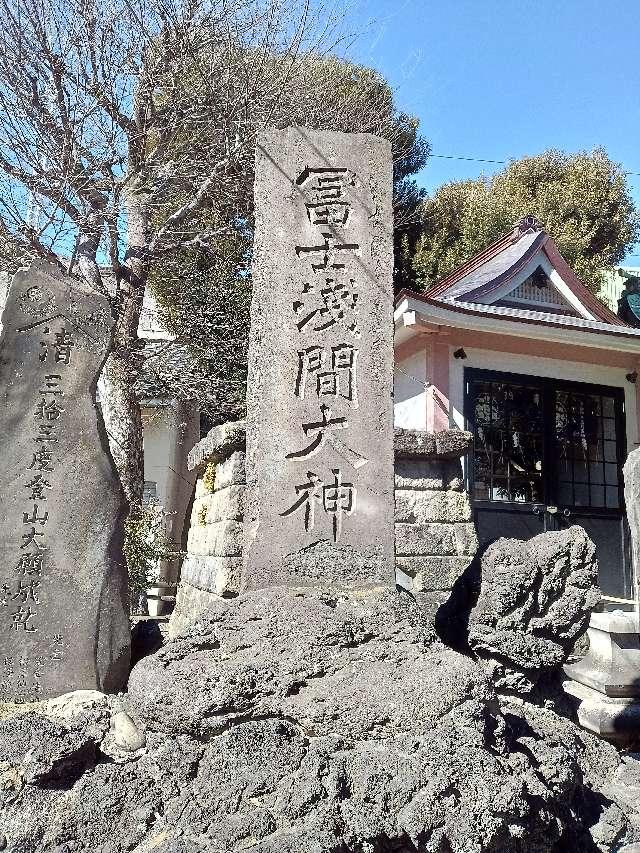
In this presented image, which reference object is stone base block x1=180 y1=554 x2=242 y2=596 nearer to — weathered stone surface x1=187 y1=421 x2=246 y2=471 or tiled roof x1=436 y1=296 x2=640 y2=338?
weathered stone surface x1=187 y1=421 x2=246 y2=471

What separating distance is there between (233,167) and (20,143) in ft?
7.98

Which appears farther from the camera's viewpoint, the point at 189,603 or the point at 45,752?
the point at 189,603

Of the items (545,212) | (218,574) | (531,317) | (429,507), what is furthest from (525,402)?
(545,212)

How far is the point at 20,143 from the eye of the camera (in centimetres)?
664

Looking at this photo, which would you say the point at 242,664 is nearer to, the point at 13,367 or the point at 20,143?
the point at 13,367

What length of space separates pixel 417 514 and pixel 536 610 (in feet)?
7.54

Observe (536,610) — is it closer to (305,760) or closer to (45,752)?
(305,760)

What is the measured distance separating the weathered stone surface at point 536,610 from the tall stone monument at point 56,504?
6.14 feet

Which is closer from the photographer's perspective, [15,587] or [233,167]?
[15,587]

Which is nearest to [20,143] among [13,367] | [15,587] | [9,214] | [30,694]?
[9,214]

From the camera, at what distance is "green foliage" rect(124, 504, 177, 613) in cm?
617

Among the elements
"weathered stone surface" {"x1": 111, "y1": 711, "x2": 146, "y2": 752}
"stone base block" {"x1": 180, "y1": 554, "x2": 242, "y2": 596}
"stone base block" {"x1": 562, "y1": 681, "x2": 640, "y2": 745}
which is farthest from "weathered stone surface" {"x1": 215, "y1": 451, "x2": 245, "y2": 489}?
"stone base block" {"x1": 562, "y1": 681, "x2": 640, "y2": 745}

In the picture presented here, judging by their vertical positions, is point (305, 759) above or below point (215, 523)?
below

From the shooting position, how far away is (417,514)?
5023 mm
